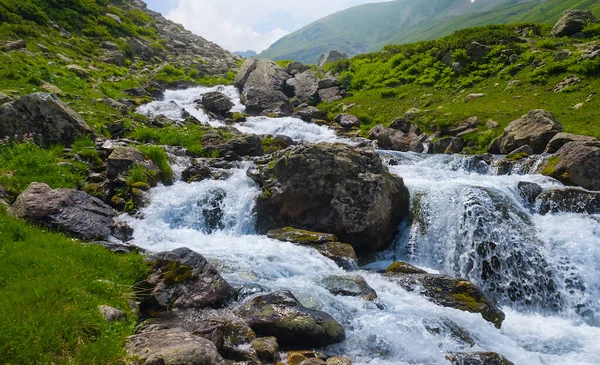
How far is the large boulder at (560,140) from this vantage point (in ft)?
60.3

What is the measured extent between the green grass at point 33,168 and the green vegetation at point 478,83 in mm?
20552

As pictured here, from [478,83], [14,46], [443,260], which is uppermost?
[14,46]

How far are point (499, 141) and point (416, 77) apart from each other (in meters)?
16.5

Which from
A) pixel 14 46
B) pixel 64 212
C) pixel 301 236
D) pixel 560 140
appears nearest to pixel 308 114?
pixel 560 140

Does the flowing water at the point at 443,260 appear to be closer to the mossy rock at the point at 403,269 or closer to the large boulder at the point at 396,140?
the mossy rock at the point at 403,269

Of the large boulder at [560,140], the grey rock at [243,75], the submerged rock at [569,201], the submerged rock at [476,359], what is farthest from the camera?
the grey rock at [243,75]

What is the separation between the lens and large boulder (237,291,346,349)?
7.96 meters

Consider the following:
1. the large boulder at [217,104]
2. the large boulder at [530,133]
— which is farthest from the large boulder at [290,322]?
the large boulder at [217,104]

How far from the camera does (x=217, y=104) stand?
112 ft

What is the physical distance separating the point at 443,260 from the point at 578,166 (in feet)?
24.9

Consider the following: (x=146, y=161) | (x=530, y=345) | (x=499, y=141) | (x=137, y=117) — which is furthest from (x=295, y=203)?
(x=137, y=117)

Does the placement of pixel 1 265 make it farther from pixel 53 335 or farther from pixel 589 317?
pixel 589 317

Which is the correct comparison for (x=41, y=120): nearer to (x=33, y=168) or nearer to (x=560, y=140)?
(x=33, y=168)

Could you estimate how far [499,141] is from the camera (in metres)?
21.8
